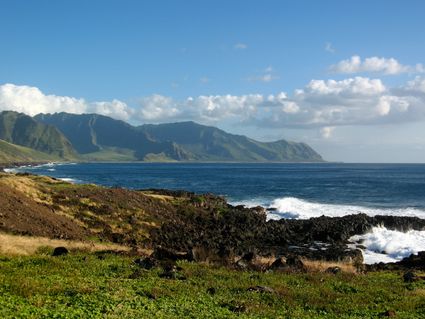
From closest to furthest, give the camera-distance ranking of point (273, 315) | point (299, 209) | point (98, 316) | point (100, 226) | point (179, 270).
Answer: point (98, 316), point (273, 315), point (179, 270), point (100, 226), point (299, 209)

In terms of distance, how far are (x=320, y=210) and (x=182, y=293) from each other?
69420mm

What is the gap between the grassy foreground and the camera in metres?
16.2

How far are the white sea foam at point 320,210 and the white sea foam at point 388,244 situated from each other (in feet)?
61.1

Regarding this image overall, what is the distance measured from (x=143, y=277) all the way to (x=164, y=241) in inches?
1111

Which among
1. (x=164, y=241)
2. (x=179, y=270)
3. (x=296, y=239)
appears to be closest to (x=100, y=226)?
(x=164, y=241)

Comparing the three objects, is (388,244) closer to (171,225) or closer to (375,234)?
(375,234)

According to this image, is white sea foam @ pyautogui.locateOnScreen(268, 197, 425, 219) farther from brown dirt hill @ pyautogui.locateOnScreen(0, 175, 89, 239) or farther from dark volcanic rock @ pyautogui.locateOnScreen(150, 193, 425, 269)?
brown dirt hill @ pyautogui.locateOnScreen(0, 175, 89, 239)

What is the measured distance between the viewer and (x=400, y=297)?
22.1 metres

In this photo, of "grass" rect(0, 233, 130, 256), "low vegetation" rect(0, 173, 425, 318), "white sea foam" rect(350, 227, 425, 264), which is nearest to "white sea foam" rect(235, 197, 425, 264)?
"white sea foam" rect(350, 227, 425, 264)

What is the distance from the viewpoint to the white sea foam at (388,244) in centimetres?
4811

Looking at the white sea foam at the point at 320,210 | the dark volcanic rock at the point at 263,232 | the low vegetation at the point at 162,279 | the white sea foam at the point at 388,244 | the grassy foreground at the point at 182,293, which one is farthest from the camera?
the white sea foam at the point at 320,210

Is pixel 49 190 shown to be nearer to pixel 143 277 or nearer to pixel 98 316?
pixel 143 277

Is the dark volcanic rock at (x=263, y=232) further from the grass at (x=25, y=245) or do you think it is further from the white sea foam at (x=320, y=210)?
the grass at (x=25, y=245)

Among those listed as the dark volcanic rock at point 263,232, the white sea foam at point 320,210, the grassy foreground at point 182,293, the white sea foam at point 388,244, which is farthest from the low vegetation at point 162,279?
the white sea foam at point 320,210
